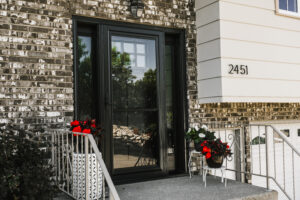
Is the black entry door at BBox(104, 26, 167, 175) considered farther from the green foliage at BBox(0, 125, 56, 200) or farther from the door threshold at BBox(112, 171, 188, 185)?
the green foliage at BBox(0, 125, 56, 200)

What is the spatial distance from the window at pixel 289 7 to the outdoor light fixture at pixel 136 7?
7.34 feet

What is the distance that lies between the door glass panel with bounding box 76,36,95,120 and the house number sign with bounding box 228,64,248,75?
1938mm

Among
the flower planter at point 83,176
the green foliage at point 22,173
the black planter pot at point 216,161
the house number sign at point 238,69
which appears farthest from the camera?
the house number sign at point 238,69

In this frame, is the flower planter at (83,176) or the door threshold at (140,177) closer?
the flower planter at (83,176)

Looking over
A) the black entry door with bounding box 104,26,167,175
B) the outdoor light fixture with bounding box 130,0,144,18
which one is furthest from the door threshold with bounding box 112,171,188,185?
the outdoor light fixture with bounding box 130,0,144,18

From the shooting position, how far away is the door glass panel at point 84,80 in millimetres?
4145

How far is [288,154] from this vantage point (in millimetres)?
6016

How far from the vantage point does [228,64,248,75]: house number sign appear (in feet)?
14.3

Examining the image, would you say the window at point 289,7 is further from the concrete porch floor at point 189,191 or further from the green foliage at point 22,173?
→ the green foliage at point 22,173

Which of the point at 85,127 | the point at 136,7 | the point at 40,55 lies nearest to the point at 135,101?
the point at 85,127

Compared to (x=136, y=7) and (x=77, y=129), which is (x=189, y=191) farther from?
(x=136, y=7)

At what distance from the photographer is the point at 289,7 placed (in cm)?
521

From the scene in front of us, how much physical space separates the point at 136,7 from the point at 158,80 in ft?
3.50

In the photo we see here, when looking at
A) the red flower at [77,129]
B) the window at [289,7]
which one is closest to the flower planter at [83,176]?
the red flower at [77,129]
